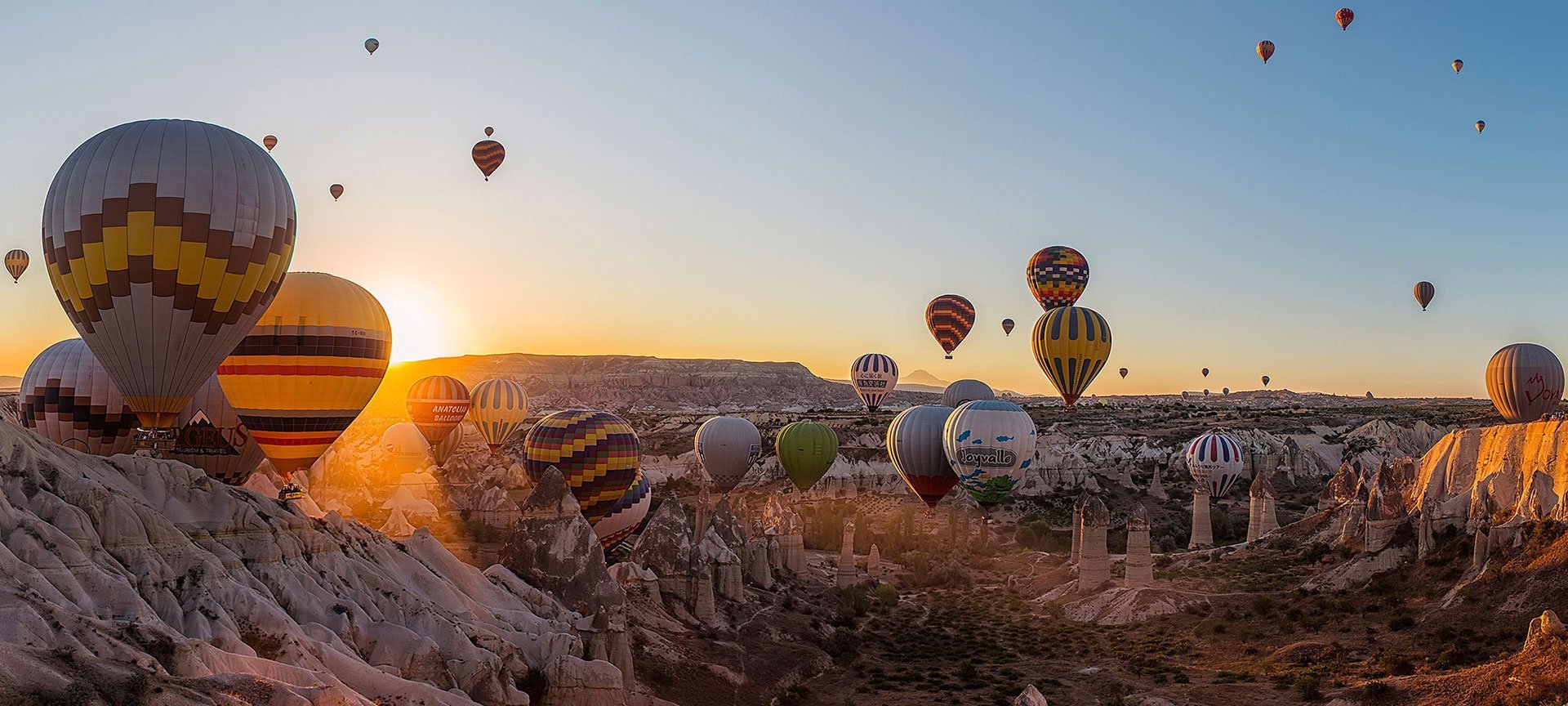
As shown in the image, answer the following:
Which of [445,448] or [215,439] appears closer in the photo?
[215,439]

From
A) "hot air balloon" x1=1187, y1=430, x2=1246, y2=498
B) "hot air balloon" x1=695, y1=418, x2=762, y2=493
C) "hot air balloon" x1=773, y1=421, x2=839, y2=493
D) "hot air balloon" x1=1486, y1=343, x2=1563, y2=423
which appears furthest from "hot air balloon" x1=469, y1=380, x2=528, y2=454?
"hot air balloon" x1=1486, y1=343, x2=1563, y2=423

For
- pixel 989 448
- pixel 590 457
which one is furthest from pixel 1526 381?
pixel 590 457

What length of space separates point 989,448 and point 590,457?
16.8m

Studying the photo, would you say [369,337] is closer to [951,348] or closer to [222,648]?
[222,648]

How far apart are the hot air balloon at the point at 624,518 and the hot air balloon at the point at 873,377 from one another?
47.8m

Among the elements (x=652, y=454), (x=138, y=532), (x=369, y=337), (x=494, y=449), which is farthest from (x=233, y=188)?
(x=652, y=454)

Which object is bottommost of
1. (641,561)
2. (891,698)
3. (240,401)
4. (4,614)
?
(891,698)

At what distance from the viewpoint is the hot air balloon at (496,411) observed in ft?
218

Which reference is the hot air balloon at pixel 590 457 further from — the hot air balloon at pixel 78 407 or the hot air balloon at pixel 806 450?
the hot air balloon at pixel 806 450

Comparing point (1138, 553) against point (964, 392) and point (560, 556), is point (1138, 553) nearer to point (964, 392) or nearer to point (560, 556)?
point (560, 556)

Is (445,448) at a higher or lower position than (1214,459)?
lower

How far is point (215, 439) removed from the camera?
31.3m

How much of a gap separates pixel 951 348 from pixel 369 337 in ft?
179

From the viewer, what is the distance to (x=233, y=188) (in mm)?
25281
